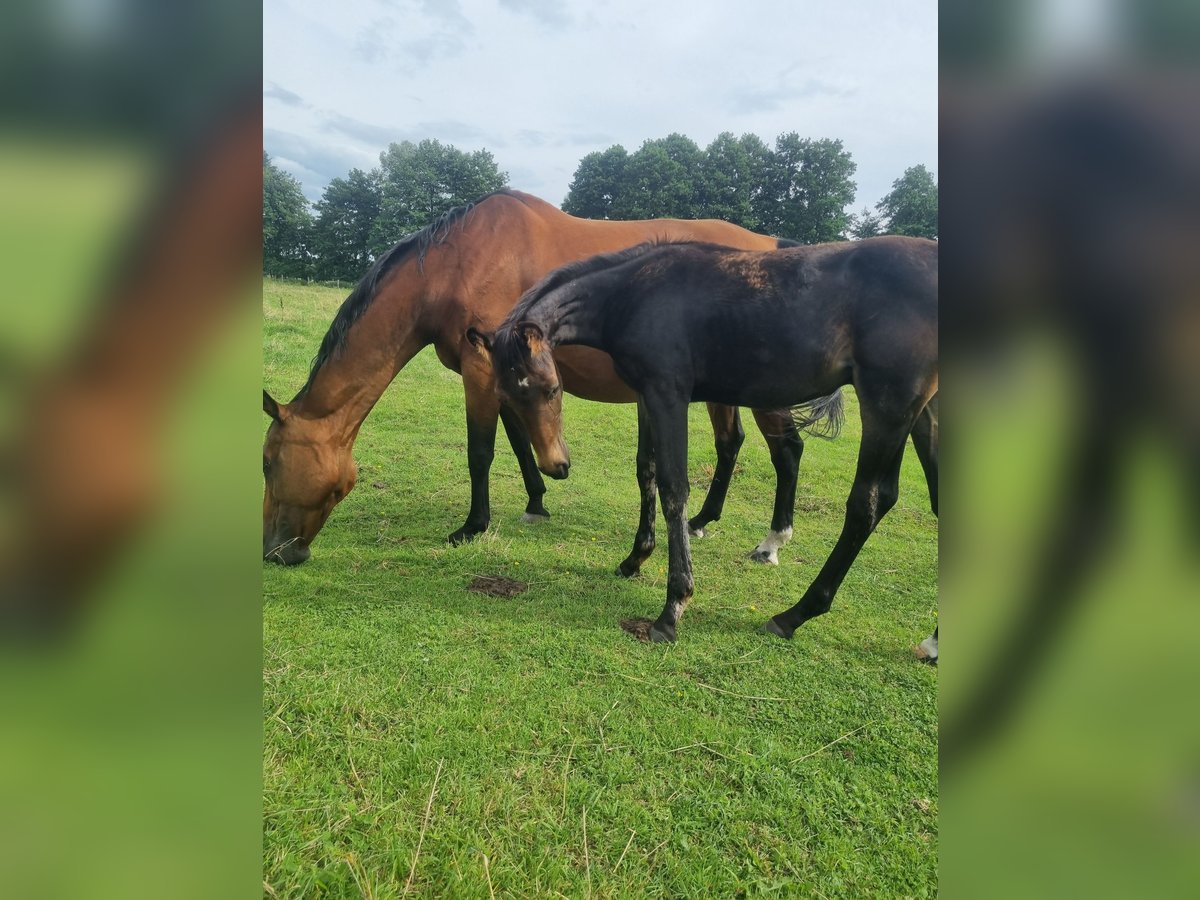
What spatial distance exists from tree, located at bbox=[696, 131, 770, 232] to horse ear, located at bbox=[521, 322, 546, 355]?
17.4 m

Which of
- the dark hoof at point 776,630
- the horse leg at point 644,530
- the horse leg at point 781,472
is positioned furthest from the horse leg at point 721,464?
the dark hoof at point 776,630

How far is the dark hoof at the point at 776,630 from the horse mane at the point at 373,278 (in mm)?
3135

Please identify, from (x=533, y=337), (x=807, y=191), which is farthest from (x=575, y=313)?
(x=807, y=191)

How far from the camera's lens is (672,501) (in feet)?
10.5

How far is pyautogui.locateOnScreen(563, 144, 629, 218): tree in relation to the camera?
96.7 feet

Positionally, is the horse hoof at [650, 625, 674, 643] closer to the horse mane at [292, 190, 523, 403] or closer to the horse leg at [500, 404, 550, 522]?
the horse leg at [500, 404, 550, 522]

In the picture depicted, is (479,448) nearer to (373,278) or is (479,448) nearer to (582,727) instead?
(373,278)

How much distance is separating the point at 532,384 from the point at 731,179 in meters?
21.8
